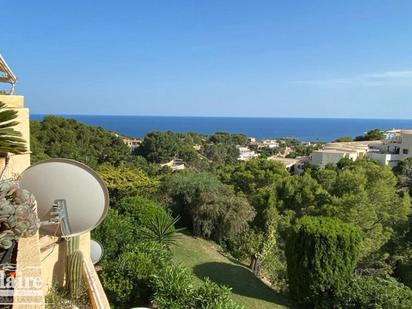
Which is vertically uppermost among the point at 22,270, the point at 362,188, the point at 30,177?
the point at 30,177

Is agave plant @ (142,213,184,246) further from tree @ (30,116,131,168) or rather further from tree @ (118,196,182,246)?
tree @ (30,116,131,168)

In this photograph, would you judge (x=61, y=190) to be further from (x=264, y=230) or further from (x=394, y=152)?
(x=394, y=152)

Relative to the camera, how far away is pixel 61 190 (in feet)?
18.4

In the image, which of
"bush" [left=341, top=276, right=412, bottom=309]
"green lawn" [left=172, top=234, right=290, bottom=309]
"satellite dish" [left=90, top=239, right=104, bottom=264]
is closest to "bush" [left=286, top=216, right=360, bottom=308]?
"bush" [left=341, top=276, right=412, bottom=309]

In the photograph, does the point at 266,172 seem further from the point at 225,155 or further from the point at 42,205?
the point at 225,155

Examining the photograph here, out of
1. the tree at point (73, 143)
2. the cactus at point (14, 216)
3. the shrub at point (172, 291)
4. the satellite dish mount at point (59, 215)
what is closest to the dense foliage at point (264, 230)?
the shrub at point (172, 291)

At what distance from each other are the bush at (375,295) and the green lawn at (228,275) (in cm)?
211

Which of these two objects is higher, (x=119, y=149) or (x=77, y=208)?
(x=77, y=208)

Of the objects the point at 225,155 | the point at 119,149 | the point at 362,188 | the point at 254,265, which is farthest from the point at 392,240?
the point at 225,155

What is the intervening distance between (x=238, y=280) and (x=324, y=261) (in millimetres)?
3236

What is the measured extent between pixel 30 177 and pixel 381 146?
51012 mm

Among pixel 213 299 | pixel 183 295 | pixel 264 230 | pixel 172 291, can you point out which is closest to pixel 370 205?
pixel 264 230

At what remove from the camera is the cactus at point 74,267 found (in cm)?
634

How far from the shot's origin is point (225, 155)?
71938mm
